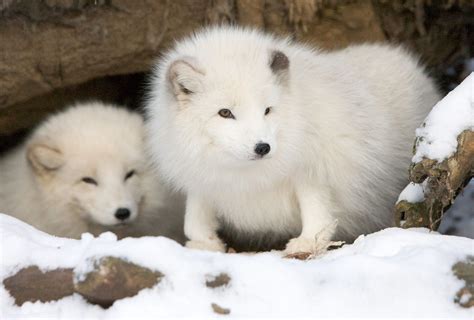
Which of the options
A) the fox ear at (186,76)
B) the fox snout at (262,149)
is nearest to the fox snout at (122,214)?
the fox ear at (186,76)

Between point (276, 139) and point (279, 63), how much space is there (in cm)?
42

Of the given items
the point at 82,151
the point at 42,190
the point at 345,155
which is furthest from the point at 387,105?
the point at 42,190

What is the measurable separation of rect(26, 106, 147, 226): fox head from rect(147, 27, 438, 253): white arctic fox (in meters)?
0.48

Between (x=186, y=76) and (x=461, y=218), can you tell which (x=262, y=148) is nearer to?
(x=186, y=76)

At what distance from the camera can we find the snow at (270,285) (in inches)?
127

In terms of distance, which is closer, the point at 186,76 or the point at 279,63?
the point at 186,76

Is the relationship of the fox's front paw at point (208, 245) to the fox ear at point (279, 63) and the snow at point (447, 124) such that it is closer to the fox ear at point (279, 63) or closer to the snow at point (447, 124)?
the fox ear at point (279, 63)

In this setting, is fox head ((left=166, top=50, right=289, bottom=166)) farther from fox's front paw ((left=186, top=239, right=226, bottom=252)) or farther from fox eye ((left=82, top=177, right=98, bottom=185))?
fox eye ((left=82, top=177, right=98, bottom=185))

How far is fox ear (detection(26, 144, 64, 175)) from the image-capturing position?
5.61 metres

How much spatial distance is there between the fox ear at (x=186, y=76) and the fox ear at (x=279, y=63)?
0.40 m

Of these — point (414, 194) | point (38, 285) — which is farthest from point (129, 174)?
point (38, 285)

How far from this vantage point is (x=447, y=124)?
4102mm

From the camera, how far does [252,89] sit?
4.46 metres

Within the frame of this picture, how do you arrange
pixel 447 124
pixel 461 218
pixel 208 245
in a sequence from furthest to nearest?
pixel 461 218, pixel 208 245, pixel 447 124
